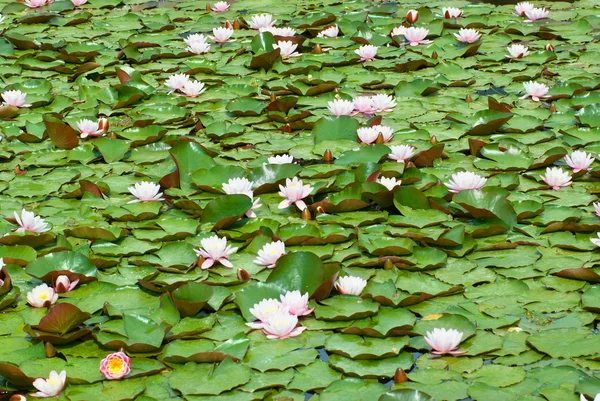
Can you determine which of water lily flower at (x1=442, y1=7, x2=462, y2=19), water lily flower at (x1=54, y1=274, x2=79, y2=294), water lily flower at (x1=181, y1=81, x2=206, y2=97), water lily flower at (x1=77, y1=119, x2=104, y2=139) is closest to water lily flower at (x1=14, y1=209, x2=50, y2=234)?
→ water lily flower at (x1=54, y1=274, x2=79, y2=294)

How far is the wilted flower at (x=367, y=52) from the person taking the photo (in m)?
5.64

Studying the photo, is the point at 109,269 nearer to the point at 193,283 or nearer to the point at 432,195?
the point at 193,283

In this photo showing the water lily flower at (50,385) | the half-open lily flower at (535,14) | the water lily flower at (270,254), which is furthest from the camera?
the half-open lily flower at (535,14)

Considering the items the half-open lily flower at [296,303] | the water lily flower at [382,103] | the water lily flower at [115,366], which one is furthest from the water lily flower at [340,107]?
the water lily flower at [115,366]

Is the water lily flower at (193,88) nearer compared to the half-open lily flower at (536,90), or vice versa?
the half-open lily flower at (536,90)

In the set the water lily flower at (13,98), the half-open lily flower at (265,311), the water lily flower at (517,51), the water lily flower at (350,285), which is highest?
the half-open lily flower at (265,311)

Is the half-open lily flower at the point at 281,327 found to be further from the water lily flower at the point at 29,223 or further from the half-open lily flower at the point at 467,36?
the half-open lily flower at the point at 467,36

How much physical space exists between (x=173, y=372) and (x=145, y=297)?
47 cm

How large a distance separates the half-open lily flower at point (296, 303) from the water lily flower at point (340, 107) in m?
1.79

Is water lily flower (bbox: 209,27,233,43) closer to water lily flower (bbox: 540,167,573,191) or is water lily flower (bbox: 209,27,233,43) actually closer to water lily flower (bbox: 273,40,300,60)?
water lily flower (bbox: 273,40,300,60)

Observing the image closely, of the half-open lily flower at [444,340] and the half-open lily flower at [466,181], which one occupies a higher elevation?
the half-open lily flower at [444,340]

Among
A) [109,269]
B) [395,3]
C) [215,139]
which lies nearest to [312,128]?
[215,139]

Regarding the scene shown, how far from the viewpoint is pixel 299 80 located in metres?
5.27

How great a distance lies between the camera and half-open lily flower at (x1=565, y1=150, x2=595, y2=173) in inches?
161
